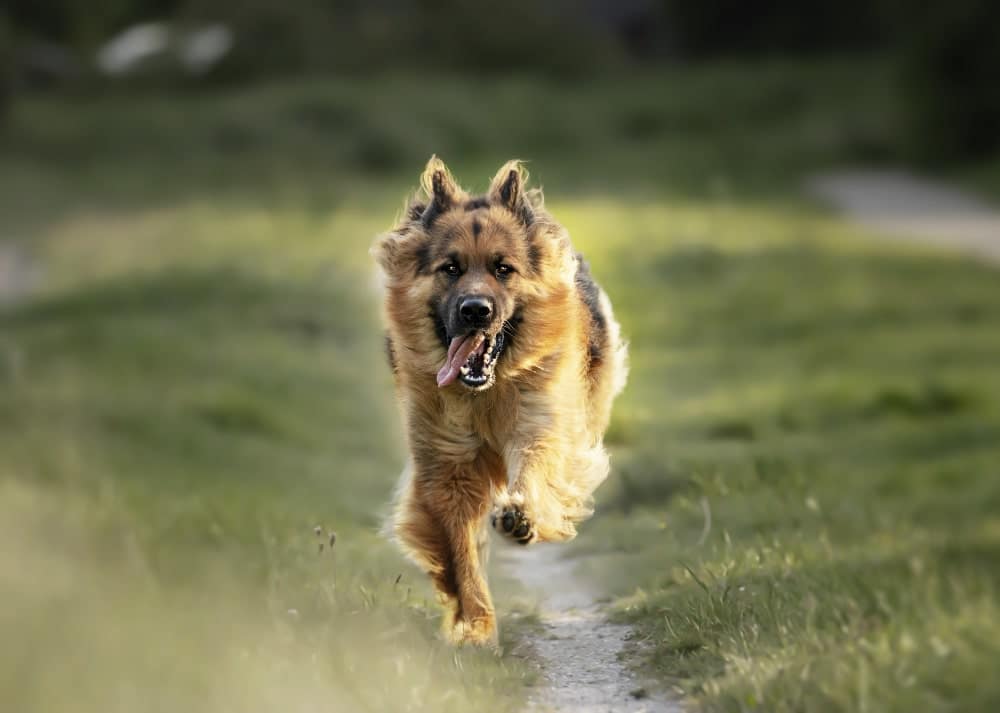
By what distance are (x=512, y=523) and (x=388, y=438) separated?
6384 mm

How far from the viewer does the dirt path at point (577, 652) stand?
538 cm

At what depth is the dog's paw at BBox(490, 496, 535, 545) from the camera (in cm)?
621

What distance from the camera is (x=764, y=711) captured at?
4785mm

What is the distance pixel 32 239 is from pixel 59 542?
15046 mm

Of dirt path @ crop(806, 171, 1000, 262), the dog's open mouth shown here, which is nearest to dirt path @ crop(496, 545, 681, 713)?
the dog's open mouth

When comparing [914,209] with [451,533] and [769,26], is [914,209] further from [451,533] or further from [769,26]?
[769,26]

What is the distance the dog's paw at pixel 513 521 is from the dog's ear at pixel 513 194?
1.46m

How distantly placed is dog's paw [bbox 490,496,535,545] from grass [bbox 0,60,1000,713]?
0.53 m

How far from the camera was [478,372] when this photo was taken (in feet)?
22.0

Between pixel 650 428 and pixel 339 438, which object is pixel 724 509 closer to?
pixel 650 428

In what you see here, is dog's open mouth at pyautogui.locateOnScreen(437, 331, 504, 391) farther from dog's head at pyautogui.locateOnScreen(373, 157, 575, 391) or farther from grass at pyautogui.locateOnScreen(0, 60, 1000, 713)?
grass at pyautogui.locateOnScreen(0, 60, 1000, 713)

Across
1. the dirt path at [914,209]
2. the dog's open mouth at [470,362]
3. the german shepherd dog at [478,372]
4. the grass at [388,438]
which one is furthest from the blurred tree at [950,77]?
the dog's open mouth at [470,362]

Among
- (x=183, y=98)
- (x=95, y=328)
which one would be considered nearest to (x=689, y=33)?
(x=183, y=98)

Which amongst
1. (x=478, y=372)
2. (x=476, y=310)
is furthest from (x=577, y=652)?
(x=476, y=310)
